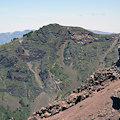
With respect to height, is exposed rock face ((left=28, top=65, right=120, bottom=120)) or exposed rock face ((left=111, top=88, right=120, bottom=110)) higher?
exposed rock face ((left=111, top=88, right=120, bottom=110))

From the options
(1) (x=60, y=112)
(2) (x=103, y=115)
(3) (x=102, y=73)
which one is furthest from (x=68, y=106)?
(2) (x=103, y=115)

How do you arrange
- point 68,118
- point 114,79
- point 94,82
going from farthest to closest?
point 94,82, point 114,79, point 68,118

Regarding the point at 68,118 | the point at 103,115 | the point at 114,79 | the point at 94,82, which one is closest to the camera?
the point at 103,115

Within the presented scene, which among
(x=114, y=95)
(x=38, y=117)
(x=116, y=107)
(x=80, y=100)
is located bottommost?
(x=38, y=117)

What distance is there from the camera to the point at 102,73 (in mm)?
60156

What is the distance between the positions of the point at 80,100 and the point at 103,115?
2254 centimetres

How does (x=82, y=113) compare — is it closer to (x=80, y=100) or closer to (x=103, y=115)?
(x=103, y=115)

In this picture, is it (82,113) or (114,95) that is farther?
(82,113)

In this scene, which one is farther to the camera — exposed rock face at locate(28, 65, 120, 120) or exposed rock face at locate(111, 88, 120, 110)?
exposed rock face at locate(28, 65, 120, 120)

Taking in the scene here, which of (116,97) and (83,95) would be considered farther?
(83,95)

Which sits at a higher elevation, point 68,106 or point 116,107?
point 116,107

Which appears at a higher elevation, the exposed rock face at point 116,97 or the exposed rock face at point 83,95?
the exposed rock face at point 116,97

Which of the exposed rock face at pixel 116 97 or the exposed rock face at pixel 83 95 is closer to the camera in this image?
the exposed rock face at pixel 116 97

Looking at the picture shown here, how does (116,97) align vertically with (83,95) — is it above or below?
above
